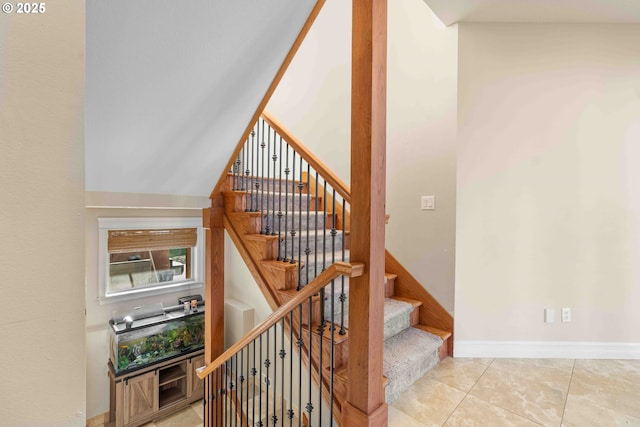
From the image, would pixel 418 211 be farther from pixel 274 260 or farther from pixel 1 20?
pixel 1 20

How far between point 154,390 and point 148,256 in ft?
5.35

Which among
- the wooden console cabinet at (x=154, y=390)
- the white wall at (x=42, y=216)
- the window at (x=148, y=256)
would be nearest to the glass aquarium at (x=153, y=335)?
the wooden console cabinet at (x=154, y=390)

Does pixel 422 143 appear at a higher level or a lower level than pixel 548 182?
higher

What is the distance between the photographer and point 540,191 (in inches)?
92.0

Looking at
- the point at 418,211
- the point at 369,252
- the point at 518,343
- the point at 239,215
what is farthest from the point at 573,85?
the point at 239,215

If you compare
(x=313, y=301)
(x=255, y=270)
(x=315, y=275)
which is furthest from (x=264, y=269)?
(x=313, y=301)

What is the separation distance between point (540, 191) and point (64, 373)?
2.79 metres

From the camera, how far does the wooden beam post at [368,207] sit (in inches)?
57.1

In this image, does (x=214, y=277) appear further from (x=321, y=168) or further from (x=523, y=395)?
(x=523, y=395)

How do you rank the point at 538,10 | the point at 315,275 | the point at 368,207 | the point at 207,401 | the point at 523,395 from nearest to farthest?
the point at 368,207
the point at 523,395
the point at 538,10
the point at 315,275
the point at 207,401

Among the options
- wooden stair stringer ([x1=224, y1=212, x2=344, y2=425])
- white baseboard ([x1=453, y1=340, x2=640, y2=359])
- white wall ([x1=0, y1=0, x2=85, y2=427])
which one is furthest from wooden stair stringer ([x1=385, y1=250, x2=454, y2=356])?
white wall ([x1=0, y1=0, x2=85, y2=427])

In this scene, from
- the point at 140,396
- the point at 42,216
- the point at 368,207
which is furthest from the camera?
the point at 140,396

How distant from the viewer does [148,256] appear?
4.20m

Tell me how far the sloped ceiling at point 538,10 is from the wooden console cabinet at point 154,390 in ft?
14.9
